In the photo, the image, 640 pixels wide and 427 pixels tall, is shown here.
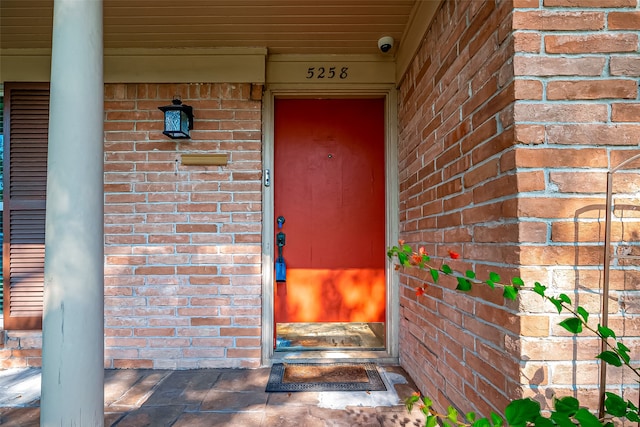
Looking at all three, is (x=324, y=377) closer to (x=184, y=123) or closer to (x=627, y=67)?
(x=184, y=123)

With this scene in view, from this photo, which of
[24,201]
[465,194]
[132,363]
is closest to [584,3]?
[465,194]

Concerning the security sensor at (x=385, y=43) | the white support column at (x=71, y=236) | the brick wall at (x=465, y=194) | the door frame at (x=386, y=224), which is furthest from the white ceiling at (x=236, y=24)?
the white support column at (x=71, y=236)

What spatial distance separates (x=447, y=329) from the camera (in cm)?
170

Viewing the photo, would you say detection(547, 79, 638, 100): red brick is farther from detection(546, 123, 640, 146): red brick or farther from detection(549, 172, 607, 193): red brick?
detection(549, 172, 607, 193): red brick

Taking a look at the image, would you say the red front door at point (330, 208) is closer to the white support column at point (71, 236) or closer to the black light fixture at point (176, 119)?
the black light fixture at point (176, 119)

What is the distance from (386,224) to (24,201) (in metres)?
2.65

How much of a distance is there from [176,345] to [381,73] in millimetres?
2502

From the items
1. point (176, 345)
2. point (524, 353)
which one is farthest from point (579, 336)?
point (176, 345)

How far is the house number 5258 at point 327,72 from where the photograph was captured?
2.62 meters

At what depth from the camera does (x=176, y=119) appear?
7.82 feet

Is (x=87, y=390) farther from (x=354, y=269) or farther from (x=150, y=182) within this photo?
(x=354, y=269)

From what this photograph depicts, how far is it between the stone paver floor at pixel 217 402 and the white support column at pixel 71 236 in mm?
612

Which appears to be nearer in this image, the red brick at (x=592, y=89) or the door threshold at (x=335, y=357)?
the red brick at (x=592, y=89)

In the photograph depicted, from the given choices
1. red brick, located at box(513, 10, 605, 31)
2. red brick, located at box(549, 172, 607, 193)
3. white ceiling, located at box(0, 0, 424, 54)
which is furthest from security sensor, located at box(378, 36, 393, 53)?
red brick, located at box(549, 172, 607, 193)
